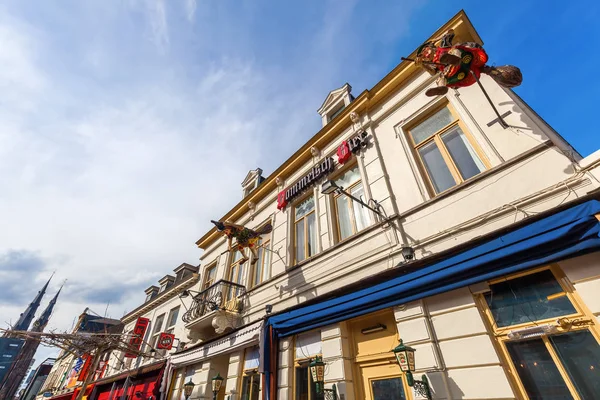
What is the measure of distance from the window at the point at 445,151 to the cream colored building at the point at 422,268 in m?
0.03

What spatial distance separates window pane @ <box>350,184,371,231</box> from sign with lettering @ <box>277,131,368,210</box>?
47.6 inches

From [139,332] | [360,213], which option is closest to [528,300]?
[360,213]

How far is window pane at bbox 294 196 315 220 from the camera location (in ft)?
31.9

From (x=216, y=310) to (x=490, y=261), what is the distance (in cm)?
814

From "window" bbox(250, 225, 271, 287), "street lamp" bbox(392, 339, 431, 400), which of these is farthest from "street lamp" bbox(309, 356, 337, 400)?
"window" bbox(250, 225, 271, 287)

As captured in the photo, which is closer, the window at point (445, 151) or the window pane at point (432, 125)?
the window at point (445, 151)

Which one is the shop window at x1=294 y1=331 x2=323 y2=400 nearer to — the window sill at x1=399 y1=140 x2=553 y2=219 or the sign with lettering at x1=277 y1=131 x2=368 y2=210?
the window sill at x1=399 y1=140 x2=553 y2=219

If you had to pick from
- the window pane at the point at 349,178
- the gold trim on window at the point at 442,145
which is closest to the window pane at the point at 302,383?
the gold trim on window at the point at 442,145

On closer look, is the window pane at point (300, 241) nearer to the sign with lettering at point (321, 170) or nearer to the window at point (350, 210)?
the sign with lettering at point (321, 170)

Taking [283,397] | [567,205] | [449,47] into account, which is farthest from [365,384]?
[449,47]

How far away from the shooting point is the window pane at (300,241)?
9.03m

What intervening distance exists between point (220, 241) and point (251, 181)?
3.77m

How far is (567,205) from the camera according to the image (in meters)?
3.85

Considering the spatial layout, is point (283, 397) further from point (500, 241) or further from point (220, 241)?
point (220, 241)
